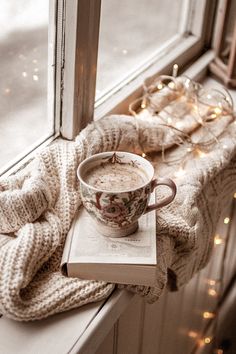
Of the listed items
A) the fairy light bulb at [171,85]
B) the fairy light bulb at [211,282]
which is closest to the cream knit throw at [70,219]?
the fairy light bulb at [171,85]

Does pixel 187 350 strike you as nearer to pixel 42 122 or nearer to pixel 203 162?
pixel 203 162

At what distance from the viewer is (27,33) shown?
1.06 meters

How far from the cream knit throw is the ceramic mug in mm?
58

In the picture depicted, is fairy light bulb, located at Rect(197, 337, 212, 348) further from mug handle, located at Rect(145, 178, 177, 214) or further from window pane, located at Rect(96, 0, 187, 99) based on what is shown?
mug handle, located at Rect(145, 178, 177, 214)

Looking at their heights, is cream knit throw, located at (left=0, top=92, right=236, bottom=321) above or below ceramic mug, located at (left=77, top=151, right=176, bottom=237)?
below

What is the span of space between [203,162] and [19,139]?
1.12ft

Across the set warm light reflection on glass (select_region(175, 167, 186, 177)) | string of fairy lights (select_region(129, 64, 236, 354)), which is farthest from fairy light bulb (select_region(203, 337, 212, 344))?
warm light reflection on glass (select_region(175, 167, 186, 177))

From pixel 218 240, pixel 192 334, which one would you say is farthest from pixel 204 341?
pixel 218 240

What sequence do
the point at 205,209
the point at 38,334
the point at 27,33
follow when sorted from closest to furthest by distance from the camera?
the point at 38,334 < the point at 27,33 < the point at 205,209

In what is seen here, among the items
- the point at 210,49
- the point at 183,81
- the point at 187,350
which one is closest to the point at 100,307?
the point at 183,81

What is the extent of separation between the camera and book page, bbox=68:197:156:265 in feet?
2.89

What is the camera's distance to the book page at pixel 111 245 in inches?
34.7

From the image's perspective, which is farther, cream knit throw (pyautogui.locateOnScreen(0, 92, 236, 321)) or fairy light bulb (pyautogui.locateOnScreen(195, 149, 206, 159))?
fairy light bulb (pyautogui.locateOnScreen(195, 149, 206, 159))

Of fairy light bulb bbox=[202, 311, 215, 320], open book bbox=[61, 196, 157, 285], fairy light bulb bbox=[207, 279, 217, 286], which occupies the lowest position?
fairy light bulb bbox=[202, 311, 215, 320]
